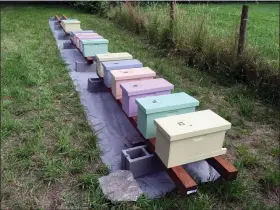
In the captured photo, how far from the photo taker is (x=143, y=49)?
5.98 m

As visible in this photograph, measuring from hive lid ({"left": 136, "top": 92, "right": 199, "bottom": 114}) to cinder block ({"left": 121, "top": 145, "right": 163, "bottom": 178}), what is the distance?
35 cm

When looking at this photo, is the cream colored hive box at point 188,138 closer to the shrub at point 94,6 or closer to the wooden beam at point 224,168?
the wooden beam at point 224,168

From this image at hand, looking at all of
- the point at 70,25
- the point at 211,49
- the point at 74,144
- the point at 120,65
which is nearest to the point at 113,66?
the point at 120,65

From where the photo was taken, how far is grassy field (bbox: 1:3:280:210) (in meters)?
2.12

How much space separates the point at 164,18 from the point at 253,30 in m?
3.14

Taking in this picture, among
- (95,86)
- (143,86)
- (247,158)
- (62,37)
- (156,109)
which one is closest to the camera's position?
(156,109)

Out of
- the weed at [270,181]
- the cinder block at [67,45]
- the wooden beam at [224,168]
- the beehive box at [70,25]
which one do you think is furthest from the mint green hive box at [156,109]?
the beehive box at [70,25]

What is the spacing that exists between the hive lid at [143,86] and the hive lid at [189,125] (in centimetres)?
55

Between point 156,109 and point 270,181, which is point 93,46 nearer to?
point 156,109

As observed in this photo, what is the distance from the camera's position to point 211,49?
4.48 metres

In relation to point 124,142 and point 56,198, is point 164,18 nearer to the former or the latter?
point 124,142

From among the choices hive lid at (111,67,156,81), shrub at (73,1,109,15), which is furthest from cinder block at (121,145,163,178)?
shrub at (73,1,109,15)

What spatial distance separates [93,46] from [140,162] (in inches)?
105

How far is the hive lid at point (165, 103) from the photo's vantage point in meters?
2.31
